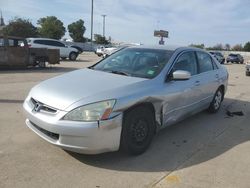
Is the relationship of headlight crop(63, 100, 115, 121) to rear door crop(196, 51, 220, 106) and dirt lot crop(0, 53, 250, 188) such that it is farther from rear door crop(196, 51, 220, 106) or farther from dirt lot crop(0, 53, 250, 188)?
rear door crop(196, 51, 220, 106)

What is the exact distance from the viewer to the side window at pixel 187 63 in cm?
569

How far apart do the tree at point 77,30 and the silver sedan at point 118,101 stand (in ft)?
285

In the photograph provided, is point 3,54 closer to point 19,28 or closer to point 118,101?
point 118,101

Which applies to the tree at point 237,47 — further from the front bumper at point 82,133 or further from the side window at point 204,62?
the front bumper at point 82,133

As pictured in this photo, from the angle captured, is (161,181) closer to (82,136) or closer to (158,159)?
(158,159)

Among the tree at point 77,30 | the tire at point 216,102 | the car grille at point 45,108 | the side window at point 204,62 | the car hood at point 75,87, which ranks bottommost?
the tire at point 216,102

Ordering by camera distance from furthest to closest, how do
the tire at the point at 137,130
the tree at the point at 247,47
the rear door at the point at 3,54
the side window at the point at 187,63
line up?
1. the tree at the point at 247,47
2. the rear door at the point at 3,54
3. the side window at the point at 187,63
4. the tire at the point at 137,130

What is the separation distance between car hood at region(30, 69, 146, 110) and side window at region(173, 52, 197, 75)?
1.10m

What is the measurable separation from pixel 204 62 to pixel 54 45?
20.7 metres

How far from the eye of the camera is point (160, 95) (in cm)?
493

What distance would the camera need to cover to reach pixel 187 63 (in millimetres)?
6082

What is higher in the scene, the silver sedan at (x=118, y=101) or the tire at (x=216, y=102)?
the silver sedan at (x=118, y=101)

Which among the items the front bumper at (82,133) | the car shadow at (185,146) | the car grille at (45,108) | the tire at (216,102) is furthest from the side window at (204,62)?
the car grille at (45,108)

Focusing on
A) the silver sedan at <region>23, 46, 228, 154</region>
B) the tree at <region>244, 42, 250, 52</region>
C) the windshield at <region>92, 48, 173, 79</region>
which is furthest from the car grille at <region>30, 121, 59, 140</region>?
the tree at <region>244, 42, 250, 52</region>
